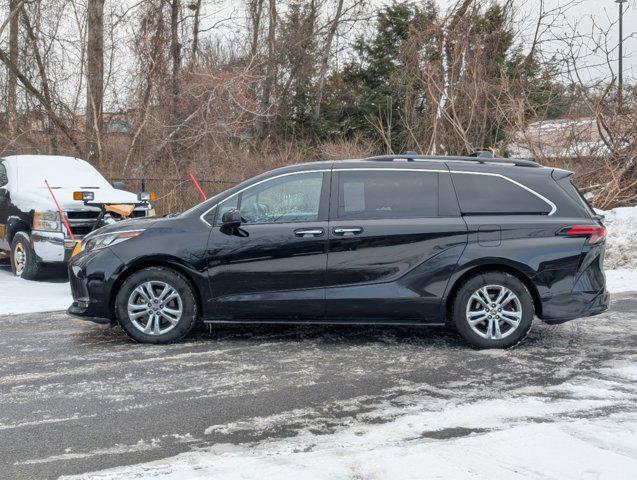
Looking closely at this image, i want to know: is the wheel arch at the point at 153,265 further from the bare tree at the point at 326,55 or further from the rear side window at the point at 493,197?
the bare tree at the point at 326,55

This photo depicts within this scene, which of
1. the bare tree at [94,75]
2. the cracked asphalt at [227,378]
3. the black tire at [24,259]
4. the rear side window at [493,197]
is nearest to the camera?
the cracked asphalt at [227,378]

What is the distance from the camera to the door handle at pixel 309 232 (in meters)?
7.12

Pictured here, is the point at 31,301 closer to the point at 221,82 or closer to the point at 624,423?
the point at 624,423

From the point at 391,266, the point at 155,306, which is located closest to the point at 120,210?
the point at 155,306

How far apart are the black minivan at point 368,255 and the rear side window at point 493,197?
1 cm

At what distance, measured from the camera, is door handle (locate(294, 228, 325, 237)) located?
280 inches

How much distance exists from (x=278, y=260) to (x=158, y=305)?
1.22 meters

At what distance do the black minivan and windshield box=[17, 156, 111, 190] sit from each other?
18.6 feet

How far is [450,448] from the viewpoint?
449 cm

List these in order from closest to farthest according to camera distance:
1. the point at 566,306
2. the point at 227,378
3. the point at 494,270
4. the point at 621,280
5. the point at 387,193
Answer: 1. the point at 227,378
2. the point at 566,306
3. the point at 494,270
4. the point at 387,193
5. the point at 621,280

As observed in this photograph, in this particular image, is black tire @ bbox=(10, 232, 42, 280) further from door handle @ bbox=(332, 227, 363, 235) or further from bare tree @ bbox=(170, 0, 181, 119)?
bare tree @ bbox=(170, 0, 181, 119)

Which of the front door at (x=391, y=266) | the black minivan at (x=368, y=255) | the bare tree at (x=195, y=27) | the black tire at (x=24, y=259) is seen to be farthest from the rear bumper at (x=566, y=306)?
the bare tree at (x=195, y=27)

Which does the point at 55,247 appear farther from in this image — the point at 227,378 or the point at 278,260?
the point at 227,378

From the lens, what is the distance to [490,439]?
4648 millimetres
